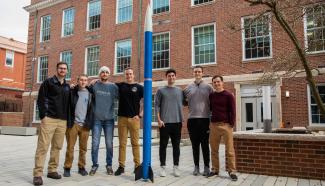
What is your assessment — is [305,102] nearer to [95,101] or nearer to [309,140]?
[309,140]

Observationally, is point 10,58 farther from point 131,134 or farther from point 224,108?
point 224,108

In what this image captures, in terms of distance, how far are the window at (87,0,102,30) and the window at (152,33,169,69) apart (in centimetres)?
507

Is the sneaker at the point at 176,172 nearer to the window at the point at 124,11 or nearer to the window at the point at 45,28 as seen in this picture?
the window at the point at 124,11

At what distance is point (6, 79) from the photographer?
107 feet

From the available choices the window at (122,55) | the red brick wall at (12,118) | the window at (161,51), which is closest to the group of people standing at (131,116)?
the window at (161,51)

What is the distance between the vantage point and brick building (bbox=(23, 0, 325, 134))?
480 inches

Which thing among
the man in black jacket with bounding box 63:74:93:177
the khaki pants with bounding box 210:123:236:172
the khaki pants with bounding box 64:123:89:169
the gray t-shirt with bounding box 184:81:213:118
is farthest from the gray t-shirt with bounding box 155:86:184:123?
the khaki pants with bounding box 64:123:89:169

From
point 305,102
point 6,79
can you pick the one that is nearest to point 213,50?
point 305,102

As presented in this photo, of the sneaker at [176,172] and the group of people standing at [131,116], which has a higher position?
the group of people standing at [131,116]

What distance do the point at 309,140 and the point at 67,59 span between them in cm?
1821

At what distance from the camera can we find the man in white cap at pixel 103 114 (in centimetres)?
580

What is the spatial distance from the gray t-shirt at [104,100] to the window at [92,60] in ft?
44.4

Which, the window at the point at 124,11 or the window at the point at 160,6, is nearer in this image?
the window at the point at 160,6

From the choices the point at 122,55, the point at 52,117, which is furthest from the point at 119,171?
the point at 122,55
